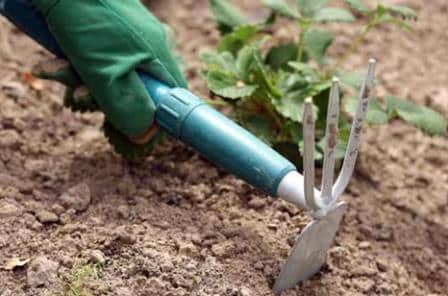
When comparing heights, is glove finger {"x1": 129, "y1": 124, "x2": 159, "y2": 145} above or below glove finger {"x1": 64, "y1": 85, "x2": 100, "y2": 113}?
below

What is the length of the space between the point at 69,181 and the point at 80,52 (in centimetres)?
24

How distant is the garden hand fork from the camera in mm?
1174

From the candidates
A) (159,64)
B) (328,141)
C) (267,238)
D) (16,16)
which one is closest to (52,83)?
(16,16)

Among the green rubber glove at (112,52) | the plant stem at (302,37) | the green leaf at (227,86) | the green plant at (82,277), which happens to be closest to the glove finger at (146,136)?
the green rubber glove at (112,52)

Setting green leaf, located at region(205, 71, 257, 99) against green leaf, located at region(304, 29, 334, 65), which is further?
green leaf, located at region(304, 29, 334, 65)

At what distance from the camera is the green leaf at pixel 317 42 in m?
1.60

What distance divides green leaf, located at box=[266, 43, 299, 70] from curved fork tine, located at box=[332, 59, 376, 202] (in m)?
0.42

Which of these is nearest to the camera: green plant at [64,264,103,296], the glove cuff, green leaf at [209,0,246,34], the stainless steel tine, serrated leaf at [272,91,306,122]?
the stainless steel tine

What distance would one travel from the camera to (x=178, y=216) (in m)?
1.38

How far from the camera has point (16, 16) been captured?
55.6 inches

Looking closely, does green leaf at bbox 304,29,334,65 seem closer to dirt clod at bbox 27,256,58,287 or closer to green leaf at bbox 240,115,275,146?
green leaf at bbox 240,115,275,146

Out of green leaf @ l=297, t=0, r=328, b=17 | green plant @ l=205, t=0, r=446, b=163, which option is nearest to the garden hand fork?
green plant @ l=205, t=0, r=446, b=163

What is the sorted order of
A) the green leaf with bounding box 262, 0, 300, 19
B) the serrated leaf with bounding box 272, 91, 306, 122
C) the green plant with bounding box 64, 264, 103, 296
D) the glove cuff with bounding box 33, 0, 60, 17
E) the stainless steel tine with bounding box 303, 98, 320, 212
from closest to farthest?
the stainless steel tine with bounding box 303, 98, 320, 212 < the green plant with bounding box 64, 264, 103, 296 < the glove cuff with bounding box 33, 0, 60, 17 < the serrated leaf with bounding box 272, 91, 306, 122 < the green leaf with bounding box 262, 0, 300, 19

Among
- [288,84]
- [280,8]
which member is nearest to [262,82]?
[288,84]
